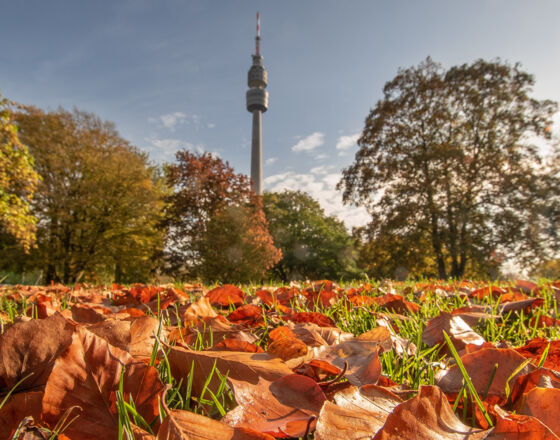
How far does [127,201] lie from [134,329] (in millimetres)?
18065

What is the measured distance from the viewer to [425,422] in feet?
1.51

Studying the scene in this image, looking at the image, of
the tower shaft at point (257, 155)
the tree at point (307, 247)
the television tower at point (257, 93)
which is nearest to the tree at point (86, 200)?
the tree at point (307, 247)

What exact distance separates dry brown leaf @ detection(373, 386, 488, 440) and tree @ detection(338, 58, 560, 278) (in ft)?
50.6

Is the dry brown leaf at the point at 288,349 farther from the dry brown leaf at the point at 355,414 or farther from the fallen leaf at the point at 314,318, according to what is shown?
the fallen leaf at the point at 314,318

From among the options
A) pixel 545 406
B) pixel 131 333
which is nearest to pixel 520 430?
pixel 545 406

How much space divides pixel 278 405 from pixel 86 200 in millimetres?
18006

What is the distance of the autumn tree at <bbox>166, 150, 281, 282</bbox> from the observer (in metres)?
14.7

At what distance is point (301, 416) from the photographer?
0.55m

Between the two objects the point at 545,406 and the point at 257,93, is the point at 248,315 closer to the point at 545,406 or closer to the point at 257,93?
the point at 545,406

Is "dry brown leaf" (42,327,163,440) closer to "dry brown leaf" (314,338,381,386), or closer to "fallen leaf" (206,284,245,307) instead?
"dry brown leaf" (314,338,381,386)

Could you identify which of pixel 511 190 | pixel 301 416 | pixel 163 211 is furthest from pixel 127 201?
pixel 301 416

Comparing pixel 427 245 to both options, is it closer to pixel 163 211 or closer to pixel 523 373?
pixel 163 211

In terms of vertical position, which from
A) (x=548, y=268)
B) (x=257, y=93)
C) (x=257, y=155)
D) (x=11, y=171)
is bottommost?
(x=548, y=268)

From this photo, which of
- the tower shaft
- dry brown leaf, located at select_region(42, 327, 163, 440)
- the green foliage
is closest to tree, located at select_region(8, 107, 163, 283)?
the green foliage
